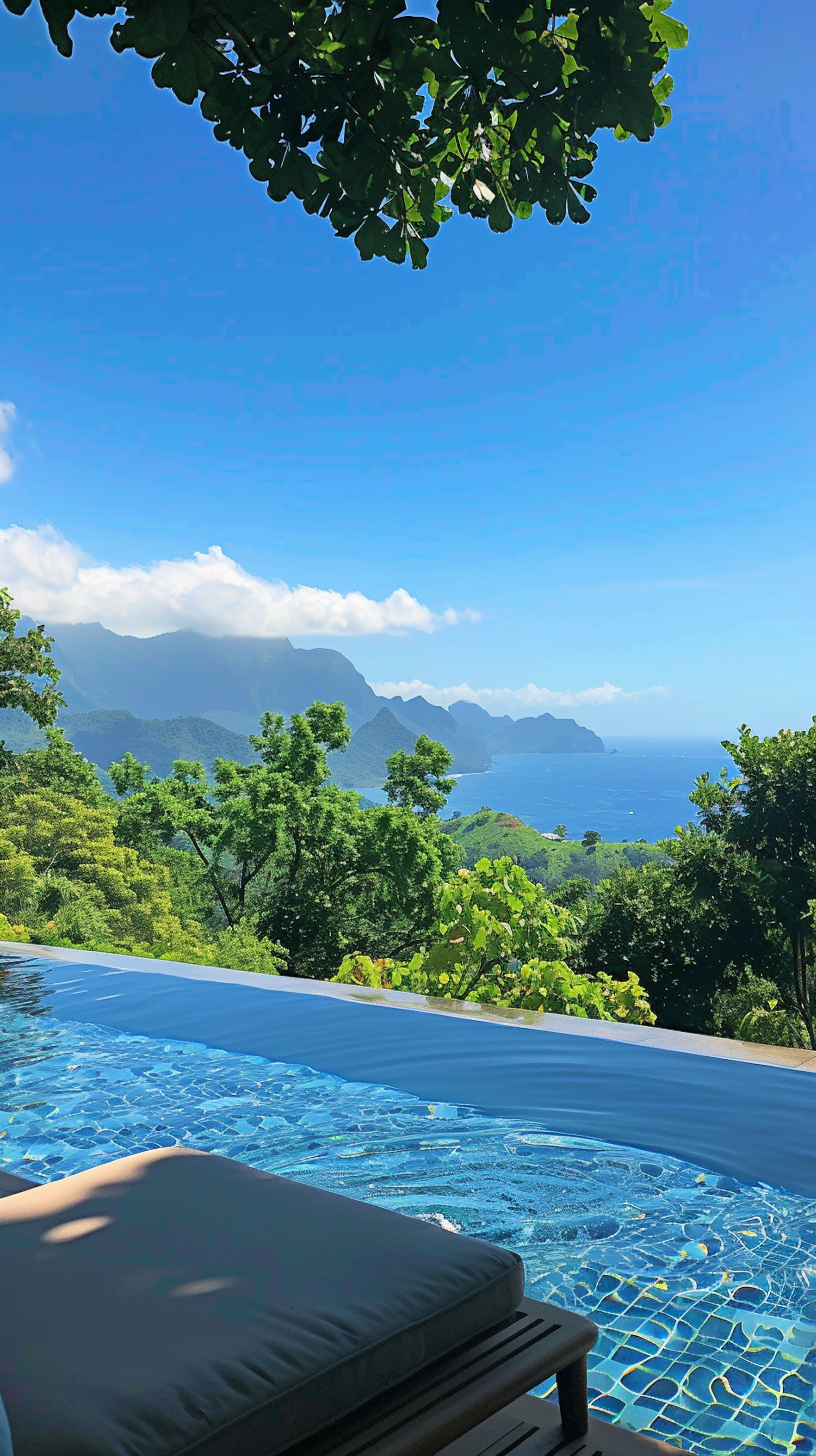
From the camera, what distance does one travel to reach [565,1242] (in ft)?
9.32

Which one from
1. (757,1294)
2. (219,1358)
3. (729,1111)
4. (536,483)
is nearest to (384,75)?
(219,1358)

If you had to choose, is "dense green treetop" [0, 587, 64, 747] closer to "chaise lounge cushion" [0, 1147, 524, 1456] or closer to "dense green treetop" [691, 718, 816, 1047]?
"dense green treetop" [691, 718, 816, 1047]

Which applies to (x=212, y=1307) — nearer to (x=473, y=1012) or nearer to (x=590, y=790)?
(x=473, y=1012)

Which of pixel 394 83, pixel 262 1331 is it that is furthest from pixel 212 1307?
pixel 394 83

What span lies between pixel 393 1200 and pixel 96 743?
4807cm

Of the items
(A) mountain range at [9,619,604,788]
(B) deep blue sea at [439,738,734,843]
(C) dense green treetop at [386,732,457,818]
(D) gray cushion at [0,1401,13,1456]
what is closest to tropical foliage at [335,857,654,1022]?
(D) gray cushion at [0,1401,13,1456]

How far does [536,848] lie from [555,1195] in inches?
1107

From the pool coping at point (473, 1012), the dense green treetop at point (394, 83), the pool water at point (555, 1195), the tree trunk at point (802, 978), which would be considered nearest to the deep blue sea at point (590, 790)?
the tree trunk at point (802, 978)

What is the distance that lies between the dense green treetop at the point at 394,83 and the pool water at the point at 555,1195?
8.12ft

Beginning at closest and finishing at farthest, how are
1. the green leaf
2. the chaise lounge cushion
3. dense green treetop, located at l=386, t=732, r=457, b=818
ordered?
the chaise lounge cushion, the green leaf, dense green treetop, located at l=386, t=732, r=457, b=818

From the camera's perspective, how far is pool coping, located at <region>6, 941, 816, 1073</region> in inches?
171

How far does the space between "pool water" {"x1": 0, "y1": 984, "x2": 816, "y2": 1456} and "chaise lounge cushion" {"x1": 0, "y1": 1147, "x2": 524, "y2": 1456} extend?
3.71 ft

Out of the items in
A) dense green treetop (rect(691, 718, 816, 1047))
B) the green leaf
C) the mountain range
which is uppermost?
the mountain range

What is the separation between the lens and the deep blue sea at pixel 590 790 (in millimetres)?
49219
